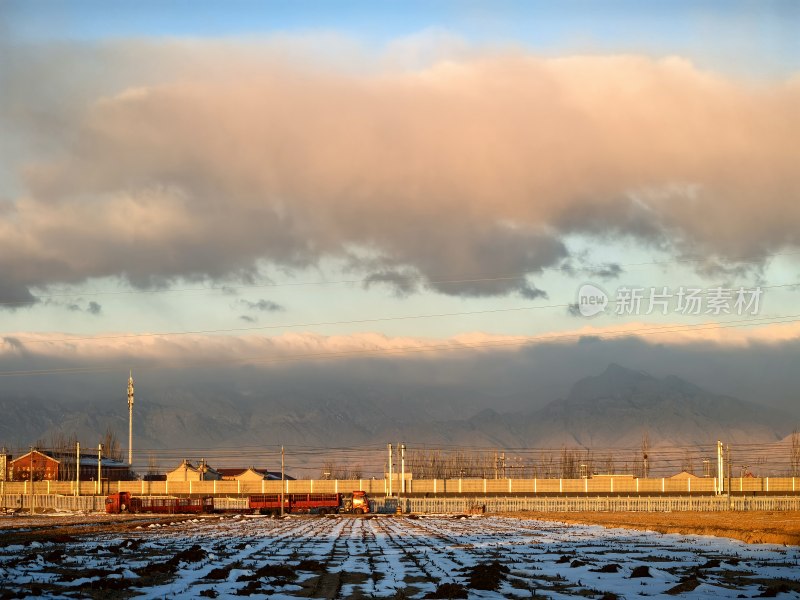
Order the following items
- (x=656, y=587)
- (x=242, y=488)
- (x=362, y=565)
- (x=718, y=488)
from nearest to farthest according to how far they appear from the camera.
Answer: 1. (x=656, y=587)
2. (x=362, y=565)
3. (x=718, y=488)
4. (x=242, y=488)

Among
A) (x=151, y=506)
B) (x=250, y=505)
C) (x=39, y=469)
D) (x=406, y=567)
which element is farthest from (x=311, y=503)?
(x=406, y=567)

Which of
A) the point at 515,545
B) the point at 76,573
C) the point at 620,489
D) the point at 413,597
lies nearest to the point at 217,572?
the point at 76,573

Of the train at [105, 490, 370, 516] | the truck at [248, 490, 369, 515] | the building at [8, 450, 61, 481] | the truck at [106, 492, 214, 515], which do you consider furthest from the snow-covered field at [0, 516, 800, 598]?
the building at [8, 450, 61, 481]

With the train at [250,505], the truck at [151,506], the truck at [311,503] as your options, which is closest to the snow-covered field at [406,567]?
the truck at [311,503]

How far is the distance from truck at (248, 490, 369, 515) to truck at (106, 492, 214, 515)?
6877mm

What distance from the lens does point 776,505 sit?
133125mm

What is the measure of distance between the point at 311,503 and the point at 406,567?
102m

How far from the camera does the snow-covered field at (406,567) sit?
109ft

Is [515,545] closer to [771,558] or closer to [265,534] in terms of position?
[771,558]

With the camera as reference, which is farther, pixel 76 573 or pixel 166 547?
pixel 166 547

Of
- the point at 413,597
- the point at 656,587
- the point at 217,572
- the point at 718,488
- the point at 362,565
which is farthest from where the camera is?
the point at 718,488

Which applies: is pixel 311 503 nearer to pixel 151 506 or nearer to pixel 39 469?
pixel 151 506

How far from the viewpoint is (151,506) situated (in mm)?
135750

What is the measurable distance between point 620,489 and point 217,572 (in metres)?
125
